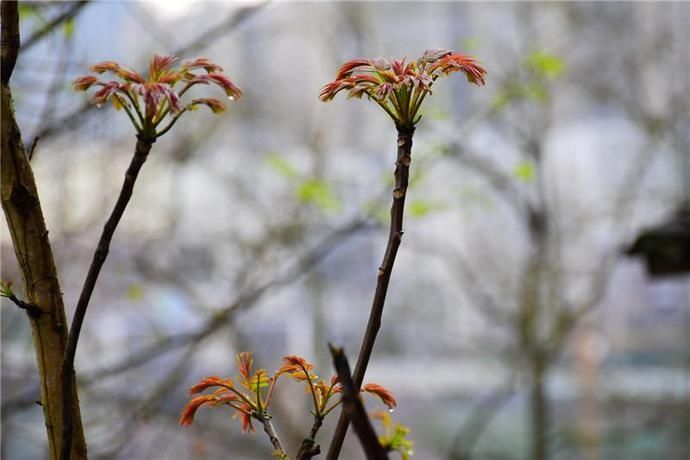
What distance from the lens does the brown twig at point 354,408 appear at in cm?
37

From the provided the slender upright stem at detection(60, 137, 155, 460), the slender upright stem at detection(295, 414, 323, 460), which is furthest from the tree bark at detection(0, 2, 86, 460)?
the slender upright stem at detection(295, 414, 323, 460)

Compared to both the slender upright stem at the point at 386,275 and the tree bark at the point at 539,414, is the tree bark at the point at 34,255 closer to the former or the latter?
the slender upright stem at the point at 386,275

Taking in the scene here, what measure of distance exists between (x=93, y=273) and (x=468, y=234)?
217 inches

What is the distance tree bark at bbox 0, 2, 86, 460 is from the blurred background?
4.07 m

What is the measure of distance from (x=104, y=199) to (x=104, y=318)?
216cm

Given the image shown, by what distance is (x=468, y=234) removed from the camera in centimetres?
588

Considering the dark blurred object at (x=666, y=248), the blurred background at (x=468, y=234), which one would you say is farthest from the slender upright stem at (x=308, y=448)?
the blurred background at (x=468, y=234)

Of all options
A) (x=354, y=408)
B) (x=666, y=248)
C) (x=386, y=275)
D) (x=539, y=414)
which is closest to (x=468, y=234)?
(x=539, y=414)

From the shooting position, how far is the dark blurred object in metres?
3.17

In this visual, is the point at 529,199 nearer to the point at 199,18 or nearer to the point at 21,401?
the point at 199,18

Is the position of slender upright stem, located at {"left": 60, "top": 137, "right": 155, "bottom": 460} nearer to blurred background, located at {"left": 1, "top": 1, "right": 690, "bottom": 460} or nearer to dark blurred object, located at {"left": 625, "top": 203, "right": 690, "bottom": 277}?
dark blurred object, located at {"left": 625, "top": 203, "right": 690, "bottom": 277}

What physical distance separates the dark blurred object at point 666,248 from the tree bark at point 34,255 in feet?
10.0

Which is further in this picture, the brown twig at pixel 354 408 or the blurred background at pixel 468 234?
the blurred background at pixel 468 234

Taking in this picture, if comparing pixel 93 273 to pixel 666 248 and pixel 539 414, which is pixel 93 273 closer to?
pixel 666 248
